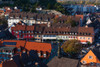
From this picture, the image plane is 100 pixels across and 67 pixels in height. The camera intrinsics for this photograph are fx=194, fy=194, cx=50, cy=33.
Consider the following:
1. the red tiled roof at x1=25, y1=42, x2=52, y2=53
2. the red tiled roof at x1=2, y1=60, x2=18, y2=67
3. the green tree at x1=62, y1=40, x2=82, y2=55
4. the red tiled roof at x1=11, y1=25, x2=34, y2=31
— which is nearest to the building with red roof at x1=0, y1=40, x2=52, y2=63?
the red tiled roof at x1=25, y1=42, x2=52, y2=53

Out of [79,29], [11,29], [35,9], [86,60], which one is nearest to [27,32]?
[11,29]

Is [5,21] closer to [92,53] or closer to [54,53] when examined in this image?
[54,53]

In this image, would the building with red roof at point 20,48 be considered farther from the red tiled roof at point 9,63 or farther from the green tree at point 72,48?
the red tiled roof at point 9,63

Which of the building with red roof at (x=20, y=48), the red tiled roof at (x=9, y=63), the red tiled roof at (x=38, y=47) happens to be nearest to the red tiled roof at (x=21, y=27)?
the building with red roof at (x=20, y=48)

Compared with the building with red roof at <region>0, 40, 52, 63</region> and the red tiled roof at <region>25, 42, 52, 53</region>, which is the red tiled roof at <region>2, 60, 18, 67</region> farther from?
the red tiled roof at <region>25, 42, 52, 53</region>

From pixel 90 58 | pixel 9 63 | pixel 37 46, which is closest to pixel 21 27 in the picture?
pixel 37 46

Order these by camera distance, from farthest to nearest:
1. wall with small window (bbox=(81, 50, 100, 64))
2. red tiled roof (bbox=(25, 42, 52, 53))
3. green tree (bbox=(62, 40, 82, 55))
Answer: green tree (bbox=(62, 40, 82, 55)) < red tiled roof (bbox=(25, 42, 52, 53)) < wall with small window (bbox=(81, 50, 100, 64))

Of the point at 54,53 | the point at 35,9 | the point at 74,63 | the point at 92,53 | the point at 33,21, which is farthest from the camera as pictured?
the point at 35,9

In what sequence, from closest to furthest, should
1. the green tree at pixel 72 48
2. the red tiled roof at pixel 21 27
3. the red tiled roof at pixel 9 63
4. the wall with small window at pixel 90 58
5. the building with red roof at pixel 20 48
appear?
the red tiled roof at pixel 9 63 < the wall with small window at pixel 90 58 < the building with red roof at pixel 20 48 < the green tree at pixel 72 48 < the red tiled roof at pixel 21 27

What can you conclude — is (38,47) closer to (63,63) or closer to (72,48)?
(72,48)

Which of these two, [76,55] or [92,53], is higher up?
[92,53]

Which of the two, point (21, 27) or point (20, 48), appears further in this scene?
point (21, 27)
